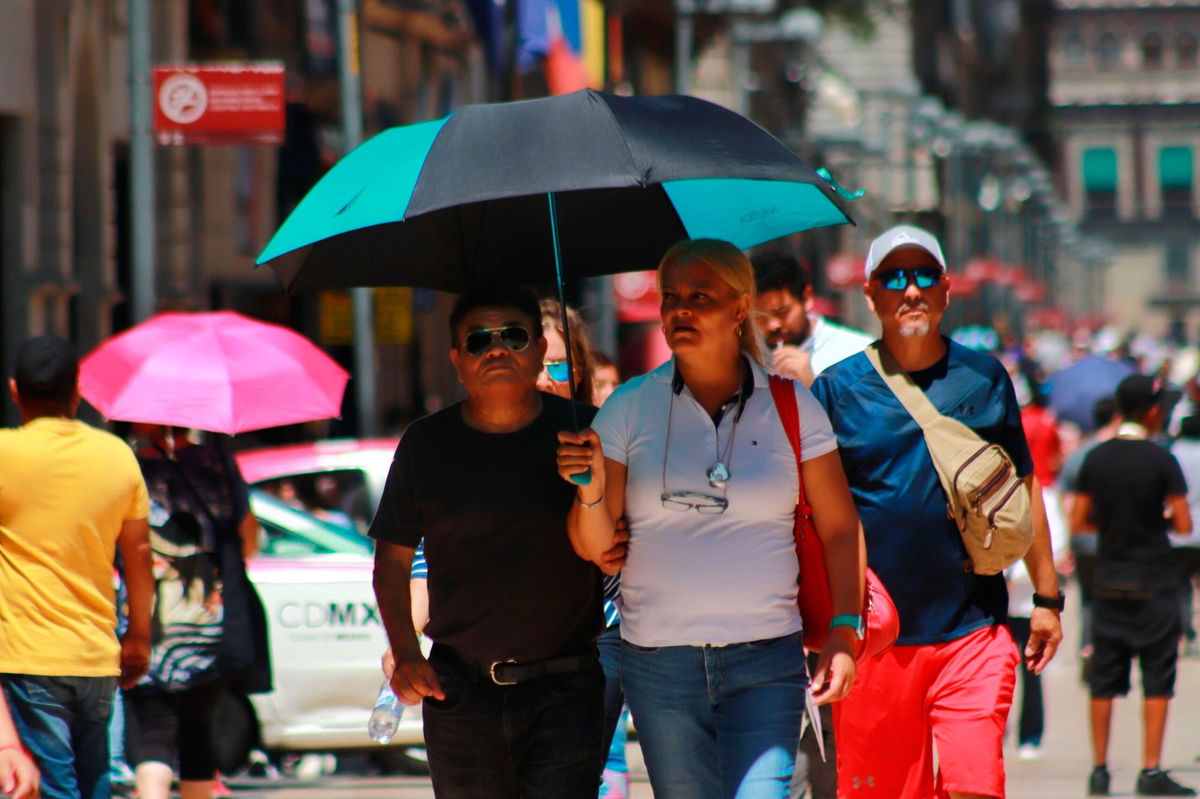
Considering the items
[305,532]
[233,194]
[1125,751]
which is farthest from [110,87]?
[1125,751]

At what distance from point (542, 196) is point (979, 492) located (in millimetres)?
1473

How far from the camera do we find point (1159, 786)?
9312mm

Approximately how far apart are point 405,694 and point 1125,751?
7.02 metres

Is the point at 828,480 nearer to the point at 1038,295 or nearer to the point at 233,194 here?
the point at 233,194

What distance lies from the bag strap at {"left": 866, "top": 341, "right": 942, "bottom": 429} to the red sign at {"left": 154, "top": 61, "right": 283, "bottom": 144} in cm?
707

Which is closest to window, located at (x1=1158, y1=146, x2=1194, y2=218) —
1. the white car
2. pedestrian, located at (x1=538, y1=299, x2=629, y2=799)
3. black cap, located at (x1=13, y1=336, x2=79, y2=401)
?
the white car

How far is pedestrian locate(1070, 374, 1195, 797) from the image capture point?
9.72 metres

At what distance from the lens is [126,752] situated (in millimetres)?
9742

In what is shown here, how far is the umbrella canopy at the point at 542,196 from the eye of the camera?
15.5 ft

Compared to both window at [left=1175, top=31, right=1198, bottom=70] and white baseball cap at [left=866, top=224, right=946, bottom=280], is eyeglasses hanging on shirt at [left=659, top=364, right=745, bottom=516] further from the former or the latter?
window at [left=1175, top=31, right=1198, bottom=70]

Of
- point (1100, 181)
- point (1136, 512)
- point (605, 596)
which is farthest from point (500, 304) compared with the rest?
point (1100, 181)

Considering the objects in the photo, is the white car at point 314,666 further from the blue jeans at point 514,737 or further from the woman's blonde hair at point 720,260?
the woman's blonde hair at point 720,260

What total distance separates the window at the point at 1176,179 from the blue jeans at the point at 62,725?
138 metres

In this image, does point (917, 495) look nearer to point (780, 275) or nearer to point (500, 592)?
point (500, 592)
